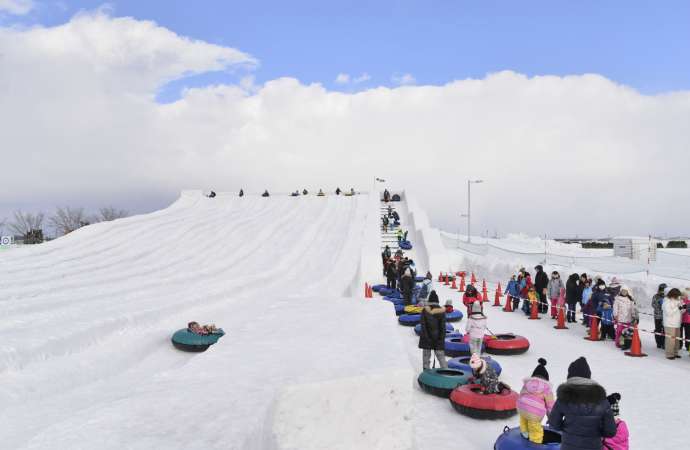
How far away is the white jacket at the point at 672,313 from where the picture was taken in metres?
10.2

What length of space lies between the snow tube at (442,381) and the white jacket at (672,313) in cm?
486

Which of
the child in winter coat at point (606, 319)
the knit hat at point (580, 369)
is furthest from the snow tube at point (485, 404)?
the child in winter coat at point (606, 319)

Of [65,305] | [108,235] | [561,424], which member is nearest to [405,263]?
[65,305]

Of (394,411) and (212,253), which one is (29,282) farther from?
(394,411)

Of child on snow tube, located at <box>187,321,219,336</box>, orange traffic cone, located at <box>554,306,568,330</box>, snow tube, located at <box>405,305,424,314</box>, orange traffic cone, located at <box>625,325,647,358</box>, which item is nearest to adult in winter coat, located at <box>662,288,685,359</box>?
orange traffic cone, located at <box>625,325,647,358</box>

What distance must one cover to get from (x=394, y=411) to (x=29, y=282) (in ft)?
53.4

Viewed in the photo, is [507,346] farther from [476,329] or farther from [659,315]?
[659,315]

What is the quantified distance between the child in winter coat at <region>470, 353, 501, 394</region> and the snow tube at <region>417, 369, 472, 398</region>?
0.60 meters

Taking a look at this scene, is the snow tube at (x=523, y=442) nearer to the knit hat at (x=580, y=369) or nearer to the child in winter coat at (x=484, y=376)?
the knit hat at (x=580, y=369)

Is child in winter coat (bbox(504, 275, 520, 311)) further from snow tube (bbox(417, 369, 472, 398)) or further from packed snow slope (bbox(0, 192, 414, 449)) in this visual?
snow tube (bbox(417, 369, 472, 398))

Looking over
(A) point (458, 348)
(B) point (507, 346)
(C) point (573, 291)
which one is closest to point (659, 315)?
(C) point (573, 291)

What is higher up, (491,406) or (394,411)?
(394,411)

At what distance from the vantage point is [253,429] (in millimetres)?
4426

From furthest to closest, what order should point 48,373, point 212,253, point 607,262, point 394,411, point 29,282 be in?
point 212,253 < point 607,262 < point 29,282 < point 48,373 < point 394,411
